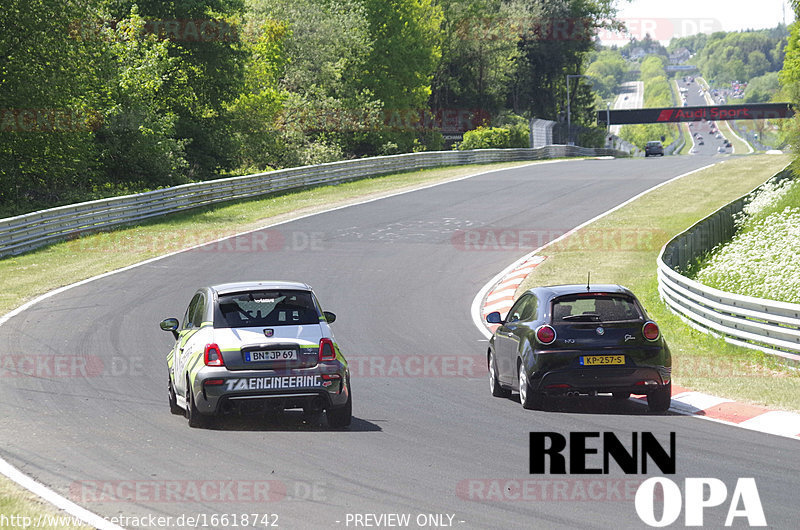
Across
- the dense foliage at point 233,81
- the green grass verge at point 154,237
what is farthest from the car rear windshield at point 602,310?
the dense foliage at point 233,81

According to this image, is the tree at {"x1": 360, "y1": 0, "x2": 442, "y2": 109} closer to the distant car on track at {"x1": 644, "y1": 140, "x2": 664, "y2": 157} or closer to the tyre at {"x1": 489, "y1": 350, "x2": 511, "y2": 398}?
the distant car on track at {"x1": 644, "y1": 140, "x2": 664, "y2": 157}

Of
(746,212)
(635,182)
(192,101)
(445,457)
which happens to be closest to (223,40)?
(192,101)

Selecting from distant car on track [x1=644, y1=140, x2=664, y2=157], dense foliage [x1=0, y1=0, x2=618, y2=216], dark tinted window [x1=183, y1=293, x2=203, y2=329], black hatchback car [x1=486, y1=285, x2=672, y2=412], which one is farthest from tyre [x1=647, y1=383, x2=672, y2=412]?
distant car on track [x1=644, y1=140, x2=664, y2=157]

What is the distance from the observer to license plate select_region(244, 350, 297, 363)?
394 inches

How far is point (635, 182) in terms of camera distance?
43656 millimetres

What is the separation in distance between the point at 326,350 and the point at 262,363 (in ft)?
2.20

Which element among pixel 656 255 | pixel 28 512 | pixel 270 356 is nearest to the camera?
pixel 28 512

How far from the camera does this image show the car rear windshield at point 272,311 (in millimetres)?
10367

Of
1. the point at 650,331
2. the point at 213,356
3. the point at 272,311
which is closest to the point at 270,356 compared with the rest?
the point at 213,356

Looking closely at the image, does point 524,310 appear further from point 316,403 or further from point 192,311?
point 192,311

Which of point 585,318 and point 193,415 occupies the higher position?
point 585,318

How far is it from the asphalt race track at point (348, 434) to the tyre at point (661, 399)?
267 millimetres

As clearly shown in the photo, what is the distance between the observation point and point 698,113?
398 feet
